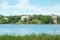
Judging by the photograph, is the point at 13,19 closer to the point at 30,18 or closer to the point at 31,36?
the point at 30,18

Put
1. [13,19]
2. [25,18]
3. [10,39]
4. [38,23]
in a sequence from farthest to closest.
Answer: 1. [38,23]
2. [25,18]
3. [13,19]
4. [10,39]

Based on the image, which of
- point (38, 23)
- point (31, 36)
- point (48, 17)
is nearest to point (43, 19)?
point (48, 17)

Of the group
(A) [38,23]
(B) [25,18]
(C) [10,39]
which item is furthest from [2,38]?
(A) [38,23]

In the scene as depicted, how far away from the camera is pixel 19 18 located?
57.1m

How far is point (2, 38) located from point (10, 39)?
494 mm

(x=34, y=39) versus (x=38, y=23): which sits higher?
(x=34, y=39)

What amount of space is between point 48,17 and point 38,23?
8801 mm

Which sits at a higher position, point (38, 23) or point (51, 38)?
point (51, 38)

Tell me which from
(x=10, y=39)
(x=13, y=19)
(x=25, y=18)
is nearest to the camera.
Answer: (x=10, y=39)

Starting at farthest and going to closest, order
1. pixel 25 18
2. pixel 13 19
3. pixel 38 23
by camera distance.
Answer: pixel 38 23 → pixel 25 18 → pixel 13 19

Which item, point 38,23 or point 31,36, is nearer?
point 31,36

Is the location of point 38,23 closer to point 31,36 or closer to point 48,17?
point 48,17

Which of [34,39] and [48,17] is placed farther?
[48,17]

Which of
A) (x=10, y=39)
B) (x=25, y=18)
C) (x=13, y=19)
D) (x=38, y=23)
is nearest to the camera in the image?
(x=10, y=39)
